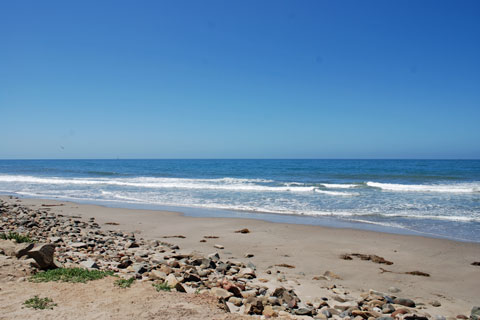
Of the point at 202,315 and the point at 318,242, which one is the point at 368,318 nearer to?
the point at 202,315

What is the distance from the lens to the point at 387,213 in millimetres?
14320

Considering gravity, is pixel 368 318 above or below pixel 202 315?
below

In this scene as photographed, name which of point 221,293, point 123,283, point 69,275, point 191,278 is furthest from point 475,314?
point 69,275

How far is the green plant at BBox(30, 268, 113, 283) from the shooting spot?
4.71 m

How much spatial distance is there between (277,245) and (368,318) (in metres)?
4.78

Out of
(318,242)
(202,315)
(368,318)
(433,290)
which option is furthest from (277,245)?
(202,315)

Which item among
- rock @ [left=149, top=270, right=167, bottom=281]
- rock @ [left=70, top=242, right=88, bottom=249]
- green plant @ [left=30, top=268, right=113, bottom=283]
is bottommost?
rock @ [left=70, top=242, right=88, bottom=249]

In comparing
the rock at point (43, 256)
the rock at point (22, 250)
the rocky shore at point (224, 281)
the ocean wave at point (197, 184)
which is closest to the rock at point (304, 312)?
the rocky shore at point (224, 281)

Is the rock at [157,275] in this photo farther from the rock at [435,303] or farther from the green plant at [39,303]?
the rock at [435,303]

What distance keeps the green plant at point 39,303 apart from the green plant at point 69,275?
718 millimetres

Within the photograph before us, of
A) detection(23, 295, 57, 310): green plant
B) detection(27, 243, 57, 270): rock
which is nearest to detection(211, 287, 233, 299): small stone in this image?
detection(23, 295, 57, 310): green plant

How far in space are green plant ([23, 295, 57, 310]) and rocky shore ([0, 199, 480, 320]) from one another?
1.22 m

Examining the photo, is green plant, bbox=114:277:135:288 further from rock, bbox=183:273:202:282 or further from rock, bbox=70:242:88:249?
rock, bbox=70:242:88:249

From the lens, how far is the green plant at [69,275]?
4711 millimetres
